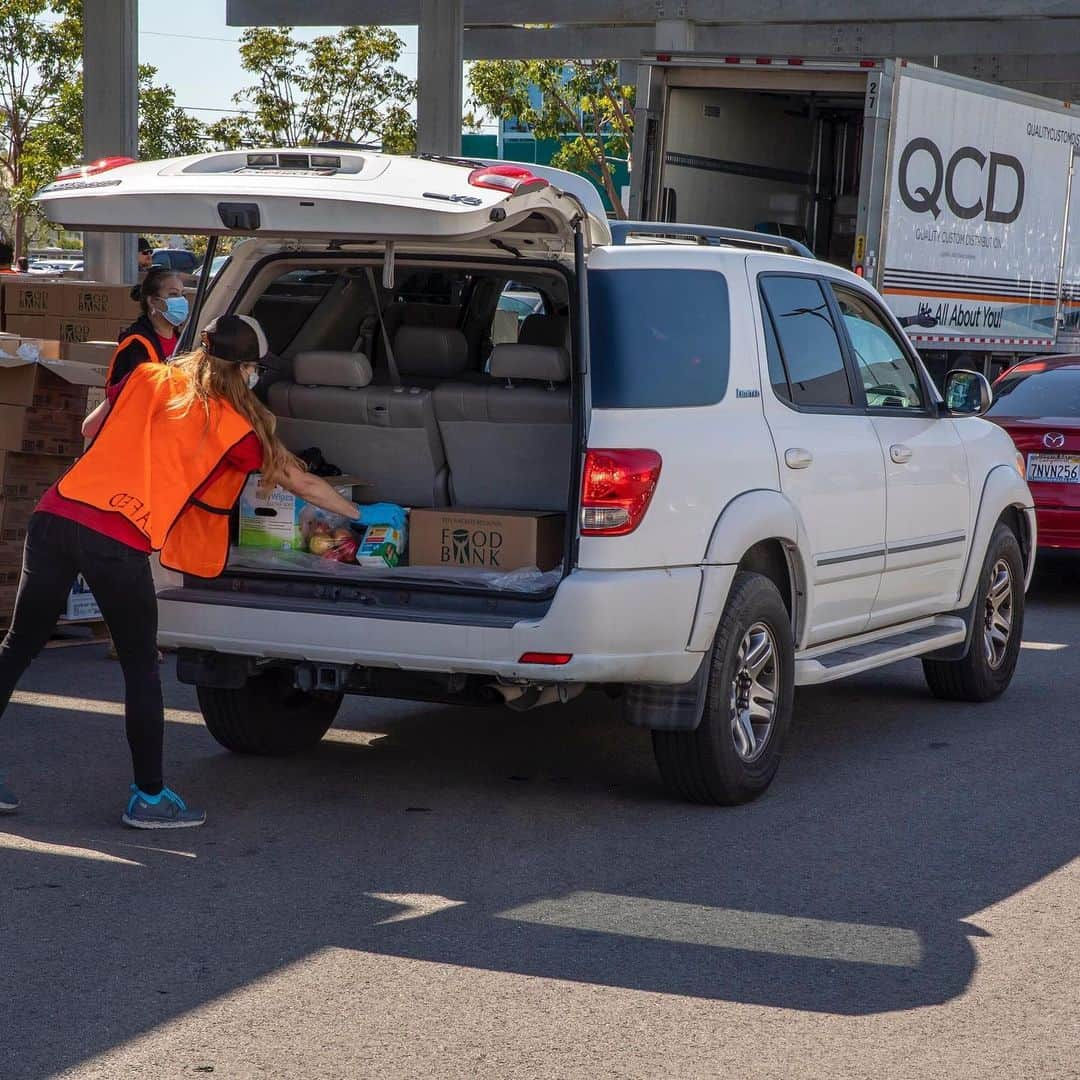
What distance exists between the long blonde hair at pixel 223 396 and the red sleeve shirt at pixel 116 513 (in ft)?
0.14

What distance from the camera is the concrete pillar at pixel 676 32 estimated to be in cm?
2577

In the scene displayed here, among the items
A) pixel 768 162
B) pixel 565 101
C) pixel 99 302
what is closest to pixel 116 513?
pixel 99 302

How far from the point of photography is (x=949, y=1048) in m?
4.41

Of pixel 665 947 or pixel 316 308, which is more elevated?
pixel 316 308

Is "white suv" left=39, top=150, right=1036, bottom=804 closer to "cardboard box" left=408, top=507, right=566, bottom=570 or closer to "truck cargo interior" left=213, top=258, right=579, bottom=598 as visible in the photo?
"truck cargo interior" left=213, top=258, right=579, bottom=598

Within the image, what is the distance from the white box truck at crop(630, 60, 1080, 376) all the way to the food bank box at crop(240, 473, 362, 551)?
10.4m

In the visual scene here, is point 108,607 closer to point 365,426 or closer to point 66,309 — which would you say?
point 365,426

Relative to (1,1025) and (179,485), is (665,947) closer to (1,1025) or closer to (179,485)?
(1,1025)

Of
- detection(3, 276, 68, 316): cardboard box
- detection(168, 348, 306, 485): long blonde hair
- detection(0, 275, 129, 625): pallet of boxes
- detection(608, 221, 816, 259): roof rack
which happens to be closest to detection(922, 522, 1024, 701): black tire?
detection(608, 221, 816, 259): roof rack

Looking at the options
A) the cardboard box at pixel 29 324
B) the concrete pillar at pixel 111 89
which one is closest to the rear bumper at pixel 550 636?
the cardboard box at pixel 29 324

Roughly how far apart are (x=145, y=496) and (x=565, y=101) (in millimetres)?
38883

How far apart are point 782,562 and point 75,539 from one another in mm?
2568

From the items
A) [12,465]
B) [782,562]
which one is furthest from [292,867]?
[12,465]

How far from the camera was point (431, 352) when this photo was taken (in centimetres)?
726
